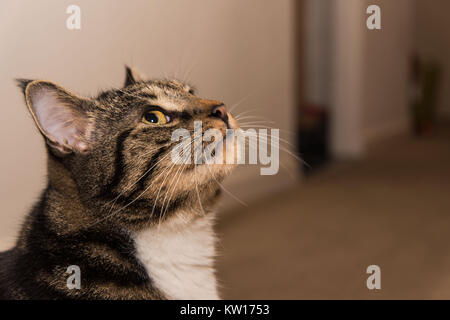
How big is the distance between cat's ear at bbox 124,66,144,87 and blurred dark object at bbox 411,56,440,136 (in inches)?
110

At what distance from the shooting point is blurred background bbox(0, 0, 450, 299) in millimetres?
921

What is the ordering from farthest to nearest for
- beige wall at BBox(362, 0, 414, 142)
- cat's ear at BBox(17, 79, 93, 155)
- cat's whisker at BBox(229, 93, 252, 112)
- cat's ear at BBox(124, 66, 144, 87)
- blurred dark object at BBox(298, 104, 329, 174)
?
blurred dark object at BBox(298, 104, 329, 174)
beige wall at BBox(362, 0, 414, 142)
cat's whisker at BBox(229, 93, 252, 112)
cat's ear at BBox(124, 66, 144, 87)
cat's ear at BBox(17, 79, 93, 155)

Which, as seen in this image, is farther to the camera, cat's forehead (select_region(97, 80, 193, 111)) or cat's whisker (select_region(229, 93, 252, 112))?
cat's whisker (select_region(229, 93, 252, 112))

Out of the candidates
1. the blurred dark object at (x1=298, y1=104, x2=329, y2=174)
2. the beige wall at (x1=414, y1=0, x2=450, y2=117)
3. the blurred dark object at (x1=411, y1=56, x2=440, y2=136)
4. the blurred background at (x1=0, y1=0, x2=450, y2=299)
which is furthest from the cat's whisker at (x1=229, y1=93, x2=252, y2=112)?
the blurred dark object at (x1=411, y1=56, x2=440, y2=136)

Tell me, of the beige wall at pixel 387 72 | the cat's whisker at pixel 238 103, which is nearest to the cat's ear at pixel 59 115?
the cat's whisker at pixel 238 103

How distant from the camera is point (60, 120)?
854 millimetres

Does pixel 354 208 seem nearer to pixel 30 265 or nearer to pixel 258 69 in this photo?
pixel 258 69

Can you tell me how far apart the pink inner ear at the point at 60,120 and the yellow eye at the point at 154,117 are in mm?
118

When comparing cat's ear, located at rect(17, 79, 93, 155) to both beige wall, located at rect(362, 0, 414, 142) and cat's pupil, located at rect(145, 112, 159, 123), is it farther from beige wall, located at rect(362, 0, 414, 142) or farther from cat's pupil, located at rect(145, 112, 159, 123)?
beige wall, located at rect(362, 0, 414, 142)

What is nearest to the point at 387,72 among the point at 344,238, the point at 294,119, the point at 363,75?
the point at 363,75

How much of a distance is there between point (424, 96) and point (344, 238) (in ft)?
7.73

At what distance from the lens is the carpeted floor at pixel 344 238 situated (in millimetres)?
1507

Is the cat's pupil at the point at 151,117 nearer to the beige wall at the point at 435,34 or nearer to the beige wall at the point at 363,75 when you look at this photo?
the beige wall at the point at 363,75

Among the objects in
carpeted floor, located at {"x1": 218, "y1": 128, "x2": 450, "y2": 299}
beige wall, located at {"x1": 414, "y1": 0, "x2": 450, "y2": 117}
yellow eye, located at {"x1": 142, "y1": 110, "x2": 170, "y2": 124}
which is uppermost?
beige wall, located at {"x1": 414, "y1": 0, "x2": 450, "y2": 117}
